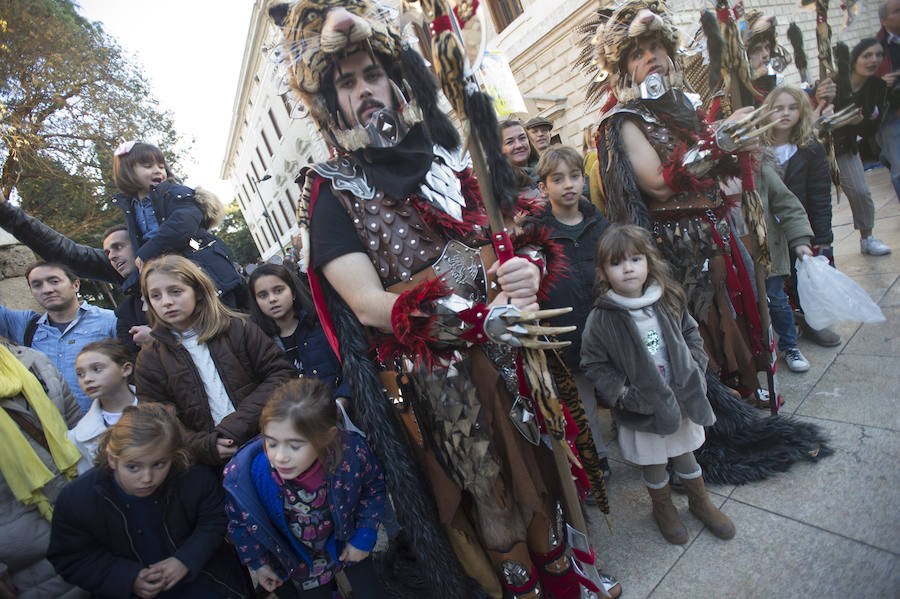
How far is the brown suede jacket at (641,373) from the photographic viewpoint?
1739 mm

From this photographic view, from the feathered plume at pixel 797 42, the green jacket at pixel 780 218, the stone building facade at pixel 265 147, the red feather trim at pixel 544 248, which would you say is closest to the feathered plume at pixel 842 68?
the feathered plume at pixel 797 42

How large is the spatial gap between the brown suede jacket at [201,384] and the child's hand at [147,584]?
1.39ft

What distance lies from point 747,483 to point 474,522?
1308 mm

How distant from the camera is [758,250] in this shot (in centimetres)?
224

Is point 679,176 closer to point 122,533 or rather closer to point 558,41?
point 122,533

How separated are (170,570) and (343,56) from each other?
2045 mm

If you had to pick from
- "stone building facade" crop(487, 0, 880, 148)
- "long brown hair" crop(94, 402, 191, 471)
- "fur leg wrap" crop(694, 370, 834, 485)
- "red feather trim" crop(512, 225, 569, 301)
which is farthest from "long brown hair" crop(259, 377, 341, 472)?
"stone building facade" crop(487, 0, 880, 148)

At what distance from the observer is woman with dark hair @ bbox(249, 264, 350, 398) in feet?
8.38

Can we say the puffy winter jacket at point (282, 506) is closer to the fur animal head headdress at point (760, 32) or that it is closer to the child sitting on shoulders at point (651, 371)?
the child sitting on shoulders at point (651, 371)

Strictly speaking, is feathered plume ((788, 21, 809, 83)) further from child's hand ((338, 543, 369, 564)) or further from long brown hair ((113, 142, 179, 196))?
child's hand ((338, 543, 369, 564))

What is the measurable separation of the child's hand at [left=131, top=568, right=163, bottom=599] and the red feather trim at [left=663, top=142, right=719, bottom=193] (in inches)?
111

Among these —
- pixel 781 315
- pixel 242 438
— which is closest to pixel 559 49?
pixel 781 315

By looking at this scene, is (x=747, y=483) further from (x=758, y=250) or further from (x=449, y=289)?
(x=449, y=289)

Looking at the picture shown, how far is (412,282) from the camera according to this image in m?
1.51
